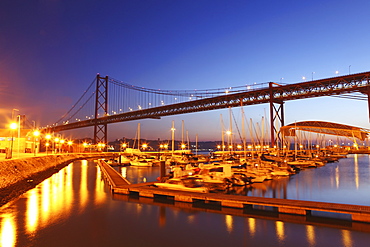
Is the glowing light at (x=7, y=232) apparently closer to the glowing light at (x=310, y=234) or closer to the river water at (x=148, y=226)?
the river water at (x=148, y=226)

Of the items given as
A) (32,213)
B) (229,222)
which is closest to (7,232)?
(32,213)

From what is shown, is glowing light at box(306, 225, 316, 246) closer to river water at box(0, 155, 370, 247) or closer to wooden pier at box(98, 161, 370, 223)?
river water at box(0, 155, 370, 247)

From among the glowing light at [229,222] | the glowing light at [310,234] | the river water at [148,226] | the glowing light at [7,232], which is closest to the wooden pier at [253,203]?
the river water at [148,226]

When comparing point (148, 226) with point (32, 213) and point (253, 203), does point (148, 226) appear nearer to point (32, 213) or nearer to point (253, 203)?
point (253, 203)

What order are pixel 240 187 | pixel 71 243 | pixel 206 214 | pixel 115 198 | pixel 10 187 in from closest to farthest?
pixel 71 243 → pixel 206 214 → pixel 115 198 → pixel 10 187 → pixel 240 187

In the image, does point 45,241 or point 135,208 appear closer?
point 45,241

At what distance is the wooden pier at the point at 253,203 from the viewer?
29.3 ft

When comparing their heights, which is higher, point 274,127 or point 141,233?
point 274,127

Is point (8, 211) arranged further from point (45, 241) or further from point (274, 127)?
point (274, 127)

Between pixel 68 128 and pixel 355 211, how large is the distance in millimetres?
68752

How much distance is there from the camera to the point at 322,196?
1609 cm

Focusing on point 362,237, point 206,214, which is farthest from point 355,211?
point 206,214

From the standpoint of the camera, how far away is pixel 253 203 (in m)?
10.4

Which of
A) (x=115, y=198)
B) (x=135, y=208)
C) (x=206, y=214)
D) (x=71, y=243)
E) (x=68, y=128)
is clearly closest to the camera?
(x=71, y=243)
